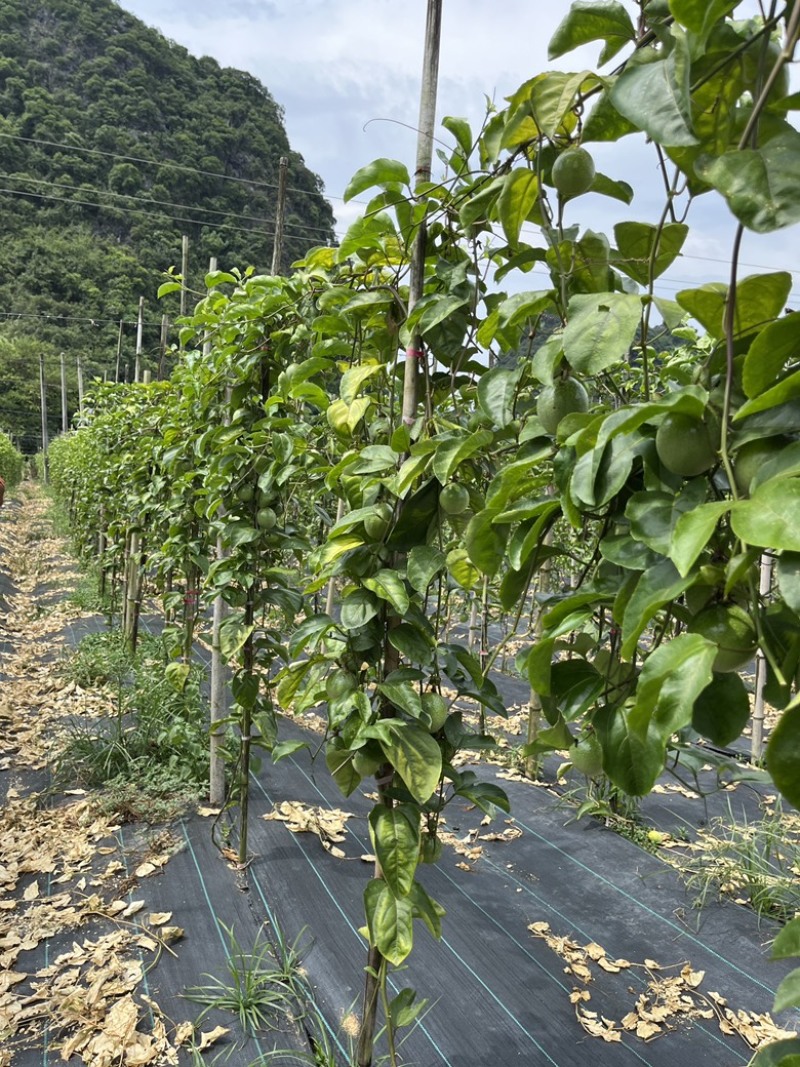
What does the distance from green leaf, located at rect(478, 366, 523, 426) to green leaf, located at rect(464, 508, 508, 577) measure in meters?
0.15

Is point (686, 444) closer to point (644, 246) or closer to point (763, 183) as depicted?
point (763, 183)

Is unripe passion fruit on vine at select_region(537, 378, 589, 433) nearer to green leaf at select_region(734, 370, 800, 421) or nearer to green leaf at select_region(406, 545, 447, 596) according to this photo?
green leaf at select_region(734, 370, 800, 421)

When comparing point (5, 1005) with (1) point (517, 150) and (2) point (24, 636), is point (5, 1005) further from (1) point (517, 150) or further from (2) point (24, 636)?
(2) point (24, 636)

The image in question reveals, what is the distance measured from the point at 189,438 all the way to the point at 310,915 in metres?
2.03

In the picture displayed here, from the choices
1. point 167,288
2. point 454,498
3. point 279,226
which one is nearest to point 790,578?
point 454,498

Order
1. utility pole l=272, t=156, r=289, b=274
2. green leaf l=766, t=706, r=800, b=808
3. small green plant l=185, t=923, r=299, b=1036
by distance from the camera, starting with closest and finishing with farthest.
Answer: green leaf l=766, t=706, r=800, b=808
small green plant l=185, t=923, r=299, b=1036
utility pole l=272, t=156, r=289, b=274

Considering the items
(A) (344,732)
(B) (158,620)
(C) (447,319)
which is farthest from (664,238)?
(B) (158,620)

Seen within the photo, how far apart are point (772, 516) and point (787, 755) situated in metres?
0.14

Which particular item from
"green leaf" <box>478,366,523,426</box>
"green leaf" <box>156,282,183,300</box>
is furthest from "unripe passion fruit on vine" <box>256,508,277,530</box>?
"green leaf" <box>478,366,523,426</box>

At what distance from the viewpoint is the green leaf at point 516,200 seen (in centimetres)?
79

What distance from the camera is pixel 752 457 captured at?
50 cm

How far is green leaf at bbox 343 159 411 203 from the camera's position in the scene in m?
1.15

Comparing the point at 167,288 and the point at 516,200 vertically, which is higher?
the point at 167,288

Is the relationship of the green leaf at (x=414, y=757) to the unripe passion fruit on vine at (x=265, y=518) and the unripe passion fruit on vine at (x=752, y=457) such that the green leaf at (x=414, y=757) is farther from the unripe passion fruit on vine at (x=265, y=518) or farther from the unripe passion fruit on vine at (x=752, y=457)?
the unripe passion fruit on vine at (x=265, y=518)
